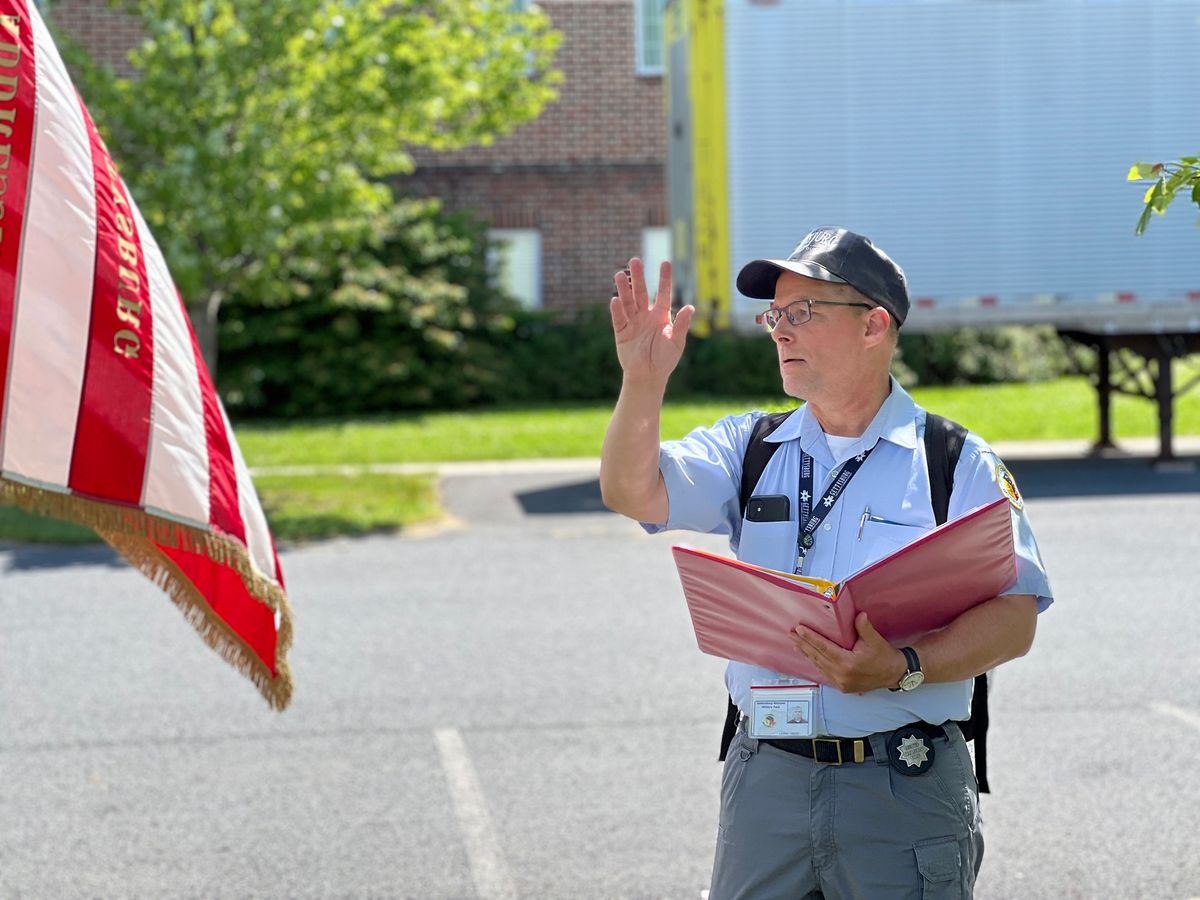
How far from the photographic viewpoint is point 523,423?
18.9 meters

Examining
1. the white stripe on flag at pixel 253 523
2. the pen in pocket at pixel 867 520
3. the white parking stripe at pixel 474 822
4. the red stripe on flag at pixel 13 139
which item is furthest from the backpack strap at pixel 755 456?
the white parking stripe at pixel 474 822

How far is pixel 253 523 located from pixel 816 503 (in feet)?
4.08

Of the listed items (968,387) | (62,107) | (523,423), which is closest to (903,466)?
(62,107)

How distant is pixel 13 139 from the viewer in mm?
3051

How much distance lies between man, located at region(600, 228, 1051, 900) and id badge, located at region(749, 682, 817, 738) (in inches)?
0.7

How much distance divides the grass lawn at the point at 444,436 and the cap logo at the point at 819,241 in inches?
370

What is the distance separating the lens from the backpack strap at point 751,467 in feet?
10.5

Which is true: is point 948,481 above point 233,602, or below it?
above

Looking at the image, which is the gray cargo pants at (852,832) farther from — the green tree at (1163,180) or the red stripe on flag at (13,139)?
the red stripe on flag at (13,139)

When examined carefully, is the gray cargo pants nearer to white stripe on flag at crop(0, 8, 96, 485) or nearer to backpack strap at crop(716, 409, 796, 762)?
backpack strap at crop(716, 409, 796, 762)

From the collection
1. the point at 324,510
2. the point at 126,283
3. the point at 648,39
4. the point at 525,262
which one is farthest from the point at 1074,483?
the point at 126,283

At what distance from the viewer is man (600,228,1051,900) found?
2900 millimetres

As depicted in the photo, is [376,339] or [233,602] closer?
[233,602]

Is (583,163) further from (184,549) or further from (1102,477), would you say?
(184,549)
